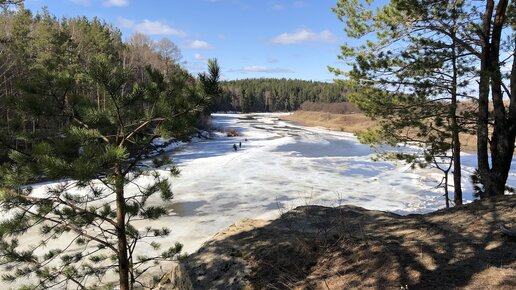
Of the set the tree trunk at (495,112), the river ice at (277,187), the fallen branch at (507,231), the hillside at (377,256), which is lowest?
the river ice at (277,187)

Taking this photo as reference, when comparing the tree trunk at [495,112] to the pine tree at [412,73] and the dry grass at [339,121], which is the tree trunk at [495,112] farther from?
the dry grass at [339,121]

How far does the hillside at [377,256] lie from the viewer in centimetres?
374

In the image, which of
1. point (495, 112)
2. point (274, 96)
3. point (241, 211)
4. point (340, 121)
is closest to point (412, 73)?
point (495, 112)

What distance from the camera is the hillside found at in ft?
12.3

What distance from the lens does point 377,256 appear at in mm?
4332

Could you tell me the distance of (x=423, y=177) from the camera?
22734mm

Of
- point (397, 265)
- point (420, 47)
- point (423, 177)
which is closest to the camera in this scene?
point (397, 265)

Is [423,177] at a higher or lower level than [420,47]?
lower

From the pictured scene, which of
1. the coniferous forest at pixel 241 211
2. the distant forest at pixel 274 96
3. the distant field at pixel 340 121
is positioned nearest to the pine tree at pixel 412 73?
the coniferous forest at pixel 241 211

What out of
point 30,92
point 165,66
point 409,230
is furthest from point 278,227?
point 165,66

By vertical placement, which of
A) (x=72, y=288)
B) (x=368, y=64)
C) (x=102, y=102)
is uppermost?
(x=368, y=64)

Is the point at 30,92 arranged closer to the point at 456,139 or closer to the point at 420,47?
the point at 420,47

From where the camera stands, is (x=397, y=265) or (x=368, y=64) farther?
(x=368, y=64)

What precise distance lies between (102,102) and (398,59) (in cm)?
727
